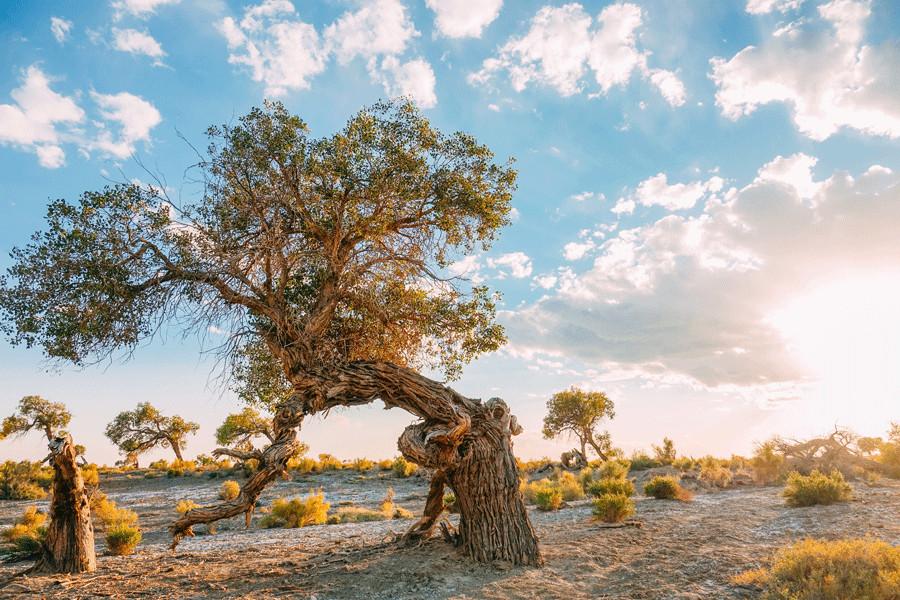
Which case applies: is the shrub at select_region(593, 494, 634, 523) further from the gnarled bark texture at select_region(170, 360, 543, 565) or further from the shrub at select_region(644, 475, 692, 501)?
the shrub at select_region(644, 475, 692, 501)

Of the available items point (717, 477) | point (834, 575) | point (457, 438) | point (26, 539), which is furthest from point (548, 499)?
point (26, 539)

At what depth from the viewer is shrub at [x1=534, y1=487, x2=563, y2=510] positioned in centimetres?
1683

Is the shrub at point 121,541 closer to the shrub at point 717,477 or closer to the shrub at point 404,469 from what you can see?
the shrub at point 404,469

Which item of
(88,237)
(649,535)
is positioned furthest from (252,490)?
(649,535)

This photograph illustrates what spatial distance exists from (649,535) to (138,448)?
146ft

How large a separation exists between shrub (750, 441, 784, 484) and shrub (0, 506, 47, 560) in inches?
905

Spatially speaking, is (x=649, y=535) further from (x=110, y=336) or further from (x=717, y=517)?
(x=110, y=336)

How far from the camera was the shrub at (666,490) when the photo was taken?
17.3 m

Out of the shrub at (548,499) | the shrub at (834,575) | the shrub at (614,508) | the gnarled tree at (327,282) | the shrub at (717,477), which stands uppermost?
the gnarled tree at (327,282)

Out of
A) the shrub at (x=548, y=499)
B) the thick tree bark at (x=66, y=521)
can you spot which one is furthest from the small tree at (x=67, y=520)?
the shrub at (x=548, y=499)

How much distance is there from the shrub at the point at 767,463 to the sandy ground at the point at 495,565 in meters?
5.57

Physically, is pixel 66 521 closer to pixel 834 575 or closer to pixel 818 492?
pixel 834 575

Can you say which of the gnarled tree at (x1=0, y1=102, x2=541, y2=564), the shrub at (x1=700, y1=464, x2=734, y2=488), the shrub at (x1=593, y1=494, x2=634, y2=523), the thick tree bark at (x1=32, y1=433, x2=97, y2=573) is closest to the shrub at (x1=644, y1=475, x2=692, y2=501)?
the shrub at (x1=700, y1=464, x2=734, y2=488)

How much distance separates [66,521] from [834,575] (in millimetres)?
11263
